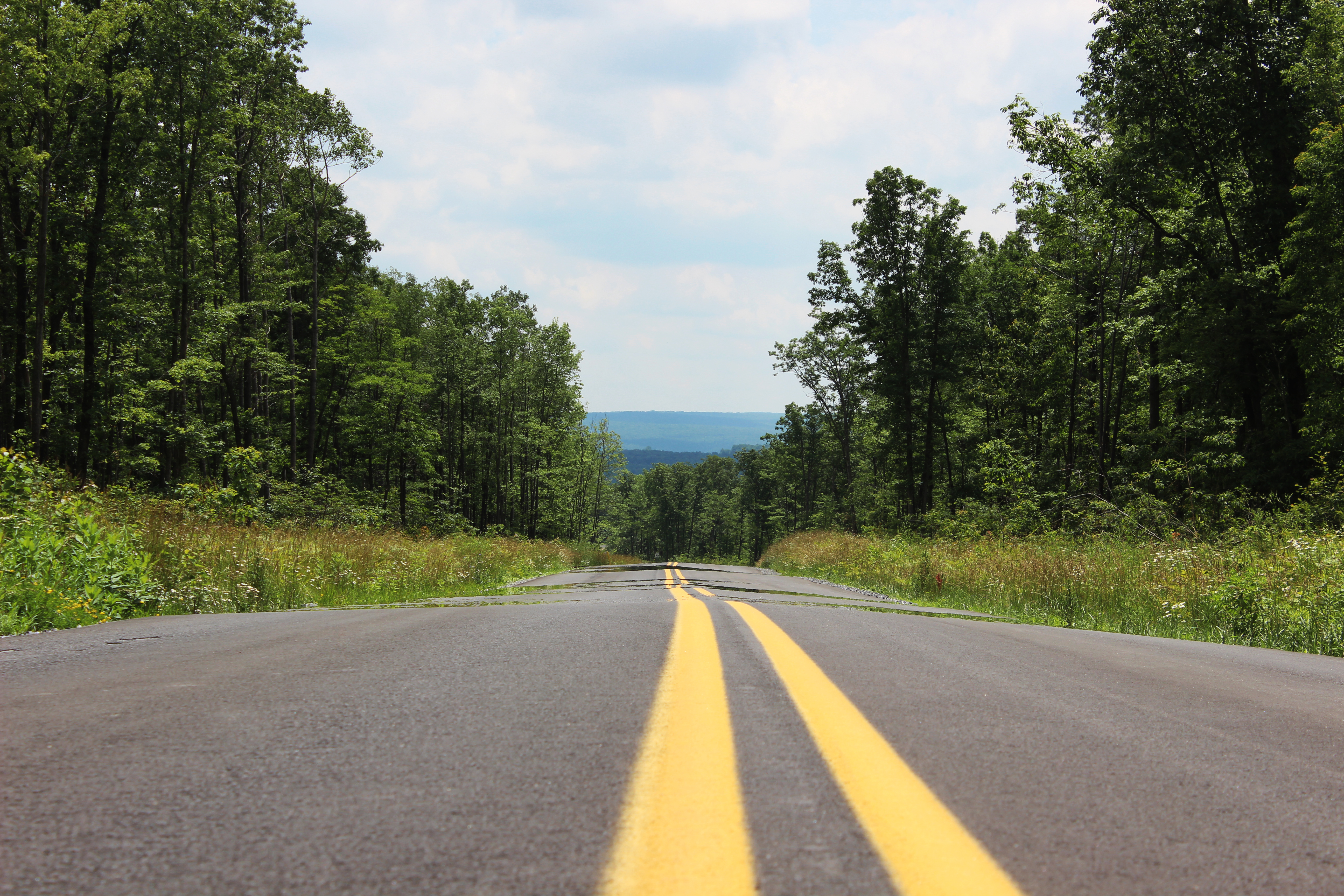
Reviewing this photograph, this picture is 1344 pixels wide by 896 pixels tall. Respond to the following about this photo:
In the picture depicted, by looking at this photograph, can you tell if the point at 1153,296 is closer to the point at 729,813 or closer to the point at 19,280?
the point at 729,813

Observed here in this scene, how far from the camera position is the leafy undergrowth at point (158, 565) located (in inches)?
220

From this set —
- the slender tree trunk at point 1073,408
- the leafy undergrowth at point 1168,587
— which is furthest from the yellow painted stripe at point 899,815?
the slender tree trunk at point 1073,408

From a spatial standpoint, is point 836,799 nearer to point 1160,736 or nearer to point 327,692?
point 1160,736

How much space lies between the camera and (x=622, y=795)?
1.66 m

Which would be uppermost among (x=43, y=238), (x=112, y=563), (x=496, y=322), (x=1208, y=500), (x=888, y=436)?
(x=496, y=322)

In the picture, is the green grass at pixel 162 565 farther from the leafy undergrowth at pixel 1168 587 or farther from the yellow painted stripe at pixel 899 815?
the leafy undergrowth at pixel 1168 587

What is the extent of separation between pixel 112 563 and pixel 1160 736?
831cm

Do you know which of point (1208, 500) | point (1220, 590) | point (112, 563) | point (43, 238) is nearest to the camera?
point (112, 563)

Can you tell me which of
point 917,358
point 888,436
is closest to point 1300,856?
point 917,358

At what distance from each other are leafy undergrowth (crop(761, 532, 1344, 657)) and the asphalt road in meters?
3.51

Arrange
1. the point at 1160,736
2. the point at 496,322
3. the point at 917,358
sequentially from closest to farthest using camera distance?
the point at 1160,736 < the point at 917,358 < the point at 496,322

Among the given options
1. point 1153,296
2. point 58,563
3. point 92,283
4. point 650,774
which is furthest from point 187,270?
point 1153,296

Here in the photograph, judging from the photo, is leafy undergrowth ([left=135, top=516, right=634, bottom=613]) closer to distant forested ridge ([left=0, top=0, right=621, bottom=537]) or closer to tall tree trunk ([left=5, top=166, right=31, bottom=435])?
distant forested ridge ([left=0, top=0, right=621, bottom=537])

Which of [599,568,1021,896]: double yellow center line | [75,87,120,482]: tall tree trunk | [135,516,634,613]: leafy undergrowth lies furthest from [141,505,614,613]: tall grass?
[75,87,120,482]: tall tree trunk
